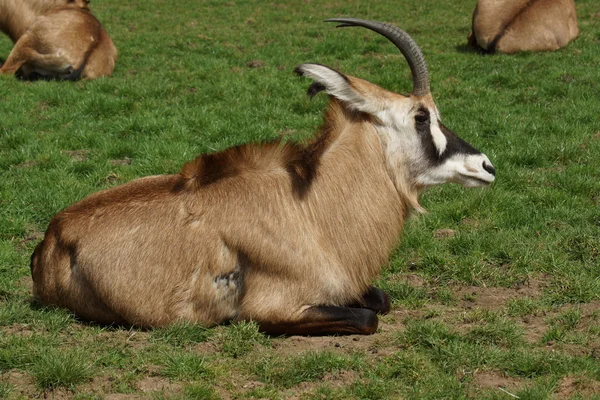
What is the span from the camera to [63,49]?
1370cm

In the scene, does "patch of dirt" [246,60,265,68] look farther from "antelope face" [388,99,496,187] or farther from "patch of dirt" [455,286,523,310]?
"patch of dirt" [455,286,523,310]

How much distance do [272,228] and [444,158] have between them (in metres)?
1.50

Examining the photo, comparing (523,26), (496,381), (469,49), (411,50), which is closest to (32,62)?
(469,49)

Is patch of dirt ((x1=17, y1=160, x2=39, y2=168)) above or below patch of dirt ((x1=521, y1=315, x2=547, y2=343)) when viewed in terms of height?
below

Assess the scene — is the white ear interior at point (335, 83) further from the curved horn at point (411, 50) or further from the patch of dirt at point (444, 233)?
the patch of dirt at point (444, 233)

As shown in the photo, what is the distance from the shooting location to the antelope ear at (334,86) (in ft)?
19.4

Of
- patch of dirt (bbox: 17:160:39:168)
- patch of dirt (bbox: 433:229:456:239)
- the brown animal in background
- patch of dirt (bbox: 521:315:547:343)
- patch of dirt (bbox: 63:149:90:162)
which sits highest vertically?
the brown animal in background

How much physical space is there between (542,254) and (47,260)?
13.0 ft

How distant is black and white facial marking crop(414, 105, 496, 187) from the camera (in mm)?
6457

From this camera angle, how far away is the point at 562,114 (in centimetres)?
1127

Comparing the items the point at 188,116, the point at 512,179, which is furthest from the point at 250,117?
the point at 512,179

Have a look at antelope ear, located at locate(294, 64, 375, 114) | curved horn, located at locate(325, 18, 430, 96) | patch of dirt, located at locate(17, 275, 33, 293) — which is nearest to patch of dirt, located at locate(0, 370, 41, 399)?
patch of dirt, located at locate(17, 275, 33, 293)

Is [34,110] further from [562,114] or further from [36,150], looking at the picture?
[562,114]

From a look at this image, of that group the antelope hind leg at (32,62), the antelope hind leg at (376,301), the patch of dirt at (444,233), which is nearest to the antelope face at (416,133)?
the antelope hind leg at (376,301)
